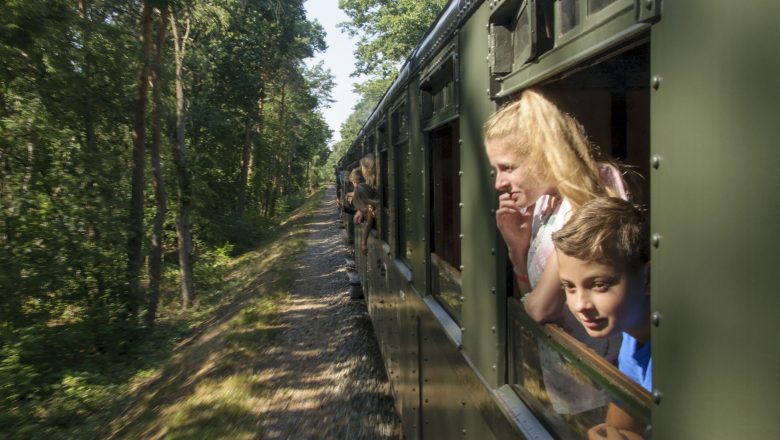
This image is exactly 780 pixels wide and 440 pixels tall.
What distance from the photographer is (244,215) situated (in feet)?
91.5

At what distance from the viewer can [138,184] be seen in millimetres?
11844

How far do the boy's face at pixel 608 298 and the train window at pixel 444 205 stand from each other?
1.58m

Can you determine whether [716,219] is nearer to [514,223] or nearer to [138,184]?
[514,223]

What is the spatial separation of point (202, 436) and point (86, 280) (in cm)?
696

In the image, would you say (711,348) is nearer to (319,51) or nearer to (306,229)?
(306,229)

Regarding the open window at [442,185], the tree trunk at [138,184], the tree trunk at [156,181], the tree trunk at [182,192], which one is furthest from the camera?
the tree trunk at [182,192]

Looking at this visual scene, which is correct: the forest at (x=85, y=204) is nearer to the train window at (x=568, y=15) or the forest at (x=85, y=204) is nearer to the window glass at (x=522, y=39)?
the window glass at (x=522, y=39)

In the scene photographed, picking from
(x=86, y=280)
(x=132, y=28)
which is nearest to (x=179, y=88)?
(x=132, y=28)

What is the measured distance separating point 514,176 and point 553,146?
189 mm

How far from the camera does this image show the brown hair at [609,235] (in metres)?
1.20

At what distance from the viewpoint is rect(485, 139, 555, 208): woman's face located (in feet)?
5.17

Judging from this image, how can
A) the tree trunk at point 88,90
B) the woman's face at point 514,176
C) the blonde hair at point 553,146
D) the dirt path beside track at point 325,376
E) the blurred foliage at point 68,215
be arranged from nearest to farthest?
the blonde hair at point 553,146 → the woman's face at point 514,176 → the dirt path beside track at point 325,376 → the blurred foliage at point 68,215 → the tree trunk at point 88,90

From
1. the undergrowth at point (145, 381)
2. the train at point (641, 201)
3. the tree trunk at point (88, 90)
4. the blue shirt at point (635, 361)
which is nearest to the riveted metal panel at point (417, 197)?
the train at point (641, 201)

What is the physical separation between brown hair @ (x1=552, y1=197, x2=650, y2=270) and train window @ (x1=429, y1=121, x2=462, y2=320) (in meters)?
1.61
